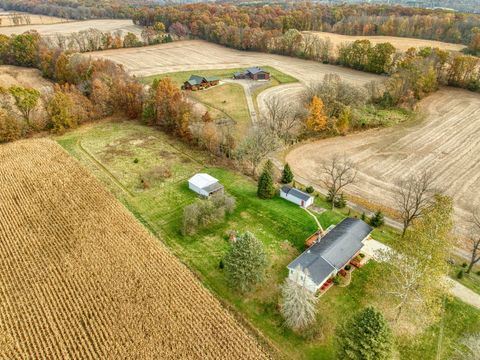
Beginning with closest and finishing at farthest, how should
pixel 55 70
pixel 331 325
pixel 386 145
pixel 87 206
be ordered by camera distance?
pixel 331 325 < pixel 87 206 < pixel 386 145 < pixel 55 70

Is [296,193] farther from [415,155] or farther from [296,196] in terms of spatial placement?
[415,155]

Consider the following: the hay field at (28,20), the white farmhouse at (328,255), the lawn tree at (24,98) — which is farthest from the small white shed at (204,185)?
the hay field at (28,20)

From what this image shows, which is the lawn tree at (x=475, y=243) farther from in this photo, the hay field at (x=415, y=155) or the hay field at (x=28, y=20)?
the hay field at (x=28, y=20)

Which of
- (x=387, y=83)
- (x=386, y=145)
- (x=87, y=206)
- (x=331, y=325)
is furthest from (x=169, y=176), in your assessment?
(x=387, y=83)

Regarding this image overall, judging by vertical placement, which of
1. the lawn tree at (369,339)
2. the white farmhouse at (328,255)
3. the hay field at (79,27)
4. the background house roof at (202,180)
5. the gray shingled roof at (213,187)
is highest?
the hay field at (79,27)

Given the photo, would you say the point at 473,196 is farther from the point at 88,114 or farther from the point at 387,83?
the point at 88,114

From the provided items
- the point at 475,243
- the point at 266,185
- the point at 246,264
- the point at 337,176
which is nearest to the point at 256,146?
the point at 266,185
